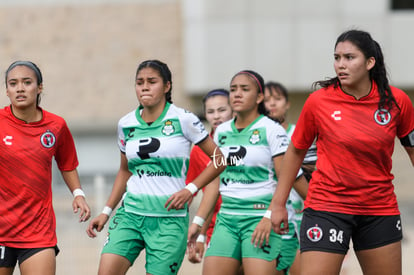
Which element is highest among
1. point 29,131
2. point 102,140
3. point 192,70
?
point 29,131

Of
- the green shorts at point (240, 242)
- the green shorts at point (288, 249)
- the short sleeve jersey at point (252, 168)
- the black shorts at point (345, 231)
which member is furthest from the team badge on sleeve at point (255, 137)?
the black shorts at point (345, 231)

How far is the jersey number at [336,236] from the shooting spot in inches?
223

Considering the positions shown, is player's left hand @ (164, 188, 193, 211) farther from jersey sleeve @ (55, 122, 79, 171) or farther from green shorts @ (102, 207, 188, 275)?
jersey sleeve @ (55, 122, 79, 171)

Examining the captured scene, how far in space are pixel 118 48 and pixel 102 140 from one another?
2.85m

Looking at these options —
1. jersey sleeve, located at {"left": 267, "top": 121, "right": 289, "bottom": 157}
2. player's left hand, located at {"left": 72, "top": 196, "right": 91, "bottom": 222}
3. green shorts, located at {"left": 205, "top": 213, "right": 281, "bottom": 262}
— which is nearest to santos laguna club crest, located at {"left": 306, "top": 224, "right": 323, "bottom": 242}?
green shorts, located at {"left": 205, "top": 213, "right": 281, "bottom": 262}

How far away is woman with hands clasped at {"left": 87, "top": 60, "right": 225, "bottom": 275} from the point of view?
21.3 feet

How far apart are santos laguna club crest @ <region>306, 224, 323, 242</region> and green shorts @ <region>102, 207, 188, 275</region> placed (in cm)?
130

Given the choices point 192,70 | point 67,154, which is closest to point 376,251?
point 67,154

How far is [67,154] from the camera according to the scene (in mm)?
6754

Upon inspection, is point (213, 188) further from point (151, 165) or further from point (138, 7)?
point (138, 7)

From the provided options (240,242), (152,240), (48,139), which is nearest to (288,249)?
(240,242)

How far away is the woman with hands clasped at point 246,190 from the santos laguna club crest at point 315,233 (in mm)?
956

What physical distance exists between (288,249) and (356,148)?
228 centimetres

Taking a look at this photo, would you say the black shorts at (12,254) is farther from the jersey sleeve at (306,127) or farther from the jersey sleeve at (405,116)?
the jersey sleeve at (405,116)
